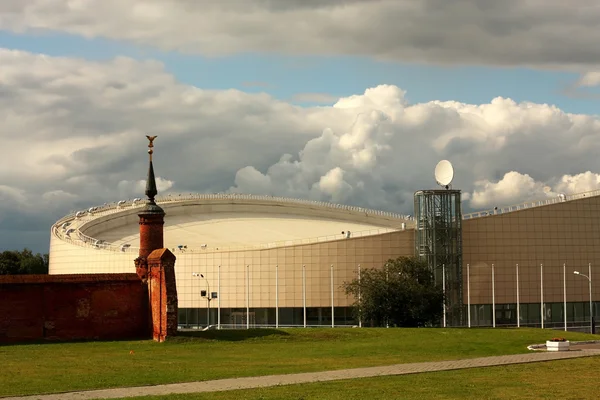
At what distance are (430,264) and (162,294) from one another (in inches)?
1865

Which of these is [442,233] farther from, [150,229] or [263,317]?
[150,229]

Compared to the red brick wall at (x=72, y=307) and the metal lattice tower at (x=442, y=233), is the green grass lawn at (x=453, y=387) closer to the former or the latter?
the red brick wall at (x=72, y=307)

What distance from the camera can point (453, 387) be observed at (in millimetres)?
36469

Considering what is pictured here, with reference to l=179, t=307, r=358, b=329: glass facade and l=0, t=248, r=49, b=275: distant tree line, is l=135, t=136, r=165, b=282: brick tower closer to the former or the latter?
l=179, t=307, r=358, b=329: glass facade

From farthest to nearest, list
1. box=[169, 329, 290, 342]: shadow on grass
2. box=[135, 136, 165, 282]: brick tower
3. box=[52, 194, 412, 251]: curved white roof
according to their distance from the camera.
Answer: box=[52, 194, 412, 251]: curved white roof < box=[135, 136, 165, 282]: brick tower < box=[169, 329, 290, 342]: shadow on grass

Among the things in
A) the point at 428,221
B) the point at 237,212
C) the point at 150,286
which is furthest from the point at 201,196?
the point at 150,286

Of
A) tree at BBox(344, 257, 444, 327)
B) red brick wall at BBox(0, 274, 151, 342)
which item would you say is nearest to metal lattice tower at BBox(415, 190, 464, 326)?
tree at BBox(344, 257, 444, 327)

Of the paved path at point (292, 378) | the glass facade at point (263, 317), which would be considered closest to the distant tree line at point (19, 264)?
the glass facade at point (263, 317)

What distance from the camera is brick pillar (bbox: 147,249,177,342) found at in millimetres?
58969

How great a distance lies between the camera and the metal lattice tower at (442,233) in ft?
331

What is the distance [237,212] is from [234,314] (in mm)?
32153

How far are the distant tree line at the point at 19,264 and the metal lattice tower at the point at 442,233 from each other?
95139 mm

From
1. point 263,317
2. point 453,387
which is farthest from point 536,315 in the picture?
point 453,387

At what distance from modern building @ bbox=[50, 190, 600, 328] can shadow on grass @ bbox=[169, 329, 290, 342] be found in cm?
3721
